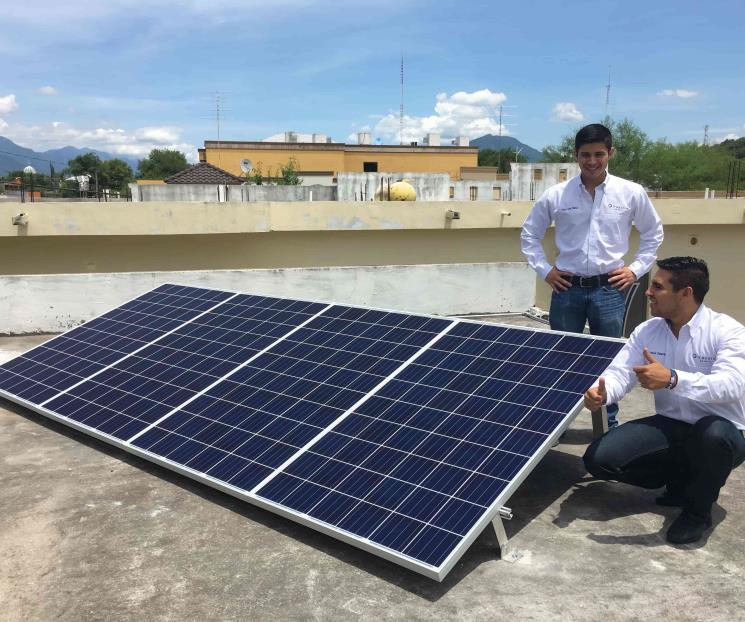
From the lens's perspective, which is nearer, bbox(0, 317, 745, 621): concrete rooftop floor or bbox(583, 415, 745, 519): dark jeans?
bbox(0, 317, 745, 621): concrete rooftop floor

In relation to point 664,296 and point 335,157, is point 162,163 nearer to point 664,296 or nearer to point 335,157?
point 335,157

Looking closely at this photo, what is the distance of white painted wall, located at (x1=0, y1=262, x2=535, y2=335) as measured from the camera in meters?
9.89

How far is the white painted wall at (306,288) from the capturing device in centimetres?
989

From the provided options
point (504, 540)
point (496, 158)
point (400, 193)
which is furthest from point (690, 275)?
point (496, 158)

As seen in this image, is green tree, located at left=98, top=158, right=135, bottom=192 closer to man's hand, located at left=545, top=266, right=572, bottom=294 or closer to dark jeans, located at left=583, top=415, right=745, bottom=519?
man's hand, located at left=545, top=266, right=572, bottom=294

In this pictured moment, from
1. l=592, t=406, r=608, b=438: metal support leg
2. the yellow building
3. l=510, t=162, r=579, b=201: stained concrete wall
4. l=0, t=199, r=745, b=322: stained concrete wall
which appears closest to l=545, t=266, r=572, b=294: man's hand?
l=592, t=406, r=608, b=438: metal support leg

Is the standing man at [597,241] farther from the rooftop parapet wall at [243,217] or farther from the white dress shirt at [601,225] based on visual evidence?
the rooftop parapet wall at [243,217]

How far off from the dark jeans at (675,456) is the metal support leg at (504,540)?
81 centimetres

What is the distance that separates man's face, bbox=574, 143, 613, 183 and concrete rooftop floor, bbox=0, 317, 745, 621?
2.22 m

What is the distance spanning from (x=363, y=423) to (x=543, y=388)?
3.88 ft

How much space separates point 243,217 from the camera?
11.4 metres

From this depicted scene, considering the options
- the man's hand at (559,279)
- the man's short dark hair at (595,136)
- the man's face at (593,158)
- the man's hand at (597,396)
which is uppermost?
the man's short dark hair at (595,136)

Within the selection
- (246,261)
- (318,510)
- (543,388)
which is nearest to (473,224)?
(246,261)

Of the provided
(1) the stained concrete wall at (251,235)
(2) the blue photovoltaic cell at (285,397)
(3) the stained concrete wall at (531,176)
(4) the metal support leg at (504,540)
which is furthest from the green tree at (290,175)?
(4) the metal support leg at (504,540)
